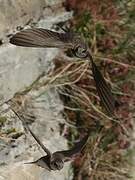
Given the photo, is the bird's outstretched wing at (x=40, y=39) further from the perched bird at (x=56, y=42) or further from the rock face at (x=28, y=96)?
the rock face at (x=28, y=96)

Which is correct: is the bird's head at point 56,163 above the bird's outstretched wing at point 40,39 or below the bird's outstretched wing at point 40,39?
below

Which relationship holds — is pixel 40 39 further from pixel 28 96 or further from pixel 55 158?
pixel 28 96

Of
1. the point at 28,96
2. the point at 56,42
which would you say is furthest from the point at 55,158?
the point at 56,42

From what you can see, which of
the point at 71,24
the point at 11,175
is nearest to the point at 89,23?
the point at 71,24

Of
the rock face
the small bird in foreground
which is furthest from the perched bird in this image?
the rock face

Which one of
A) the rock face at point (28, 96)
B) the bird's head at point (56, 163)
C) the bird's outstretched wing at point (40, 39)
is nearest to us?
the bird's outstretched wing at point (40, 39)

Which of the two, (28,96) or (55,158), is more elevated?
(28,96)

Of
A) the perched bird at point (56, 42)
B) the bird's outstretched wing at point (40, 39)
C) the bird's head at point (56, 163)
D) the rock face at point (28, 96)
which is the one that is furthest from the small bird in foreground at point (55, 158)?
the bird's outstretched wing at point (40, 39)

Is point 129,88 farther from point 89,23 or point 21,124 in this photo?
point 21,124

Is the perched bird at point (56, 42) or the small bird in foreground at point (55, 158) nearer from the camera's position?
the perched bird at point (56, 42)
